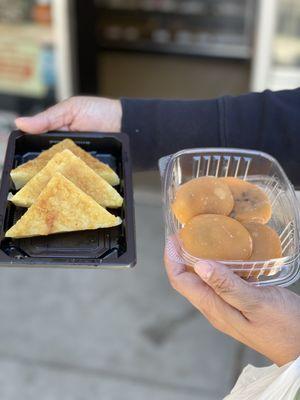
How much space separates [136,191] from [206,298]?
6.56ft

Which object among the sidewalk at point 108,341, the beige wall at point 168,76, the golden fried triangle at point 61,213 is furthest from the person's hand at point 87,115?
the beige wall at point 168,76

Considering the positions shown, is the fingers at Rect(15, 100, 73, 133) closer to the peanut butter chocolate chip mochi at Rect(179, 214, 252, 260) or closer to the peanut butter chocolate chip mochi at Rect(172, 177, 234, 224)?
the peanut butter chocolate chip mochi at Rect(172, 177, 234, 224)

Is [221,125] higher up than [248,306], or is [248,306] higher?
[221,125]

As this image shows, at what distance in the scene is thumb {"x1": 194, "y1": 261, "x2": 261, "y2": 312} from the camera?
1188 millimetres

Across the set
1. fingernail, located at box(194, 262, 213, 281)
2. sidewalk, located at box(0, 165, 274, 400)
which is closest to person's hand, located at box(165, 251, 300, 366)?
fingernail, located at box(194, 262, 213, 281)

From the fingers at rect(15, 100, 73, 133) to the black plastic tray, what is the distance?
24mm

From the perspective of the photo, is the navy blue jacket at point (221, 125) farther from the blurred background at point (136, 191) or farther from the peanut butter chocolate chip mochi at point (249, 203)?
the blurred background at point (136, 191)

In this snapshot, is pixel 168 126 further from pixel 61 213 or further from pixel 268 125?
pixel 61 213

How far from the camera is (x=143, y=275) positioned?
114 inches

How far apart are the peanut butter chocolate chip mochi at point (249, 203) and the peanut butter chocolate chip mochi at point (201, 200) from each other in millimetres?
19

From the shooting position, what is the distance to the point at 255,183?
159 cm

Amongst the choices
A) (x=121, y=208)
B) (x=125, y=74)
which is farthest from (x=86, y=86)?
(x=121, y=208)

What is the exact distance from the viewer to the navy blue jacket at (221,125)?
1.73 m

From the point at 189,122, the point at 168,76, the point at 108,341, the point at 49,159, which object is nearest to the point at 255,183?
the point at 189,122
